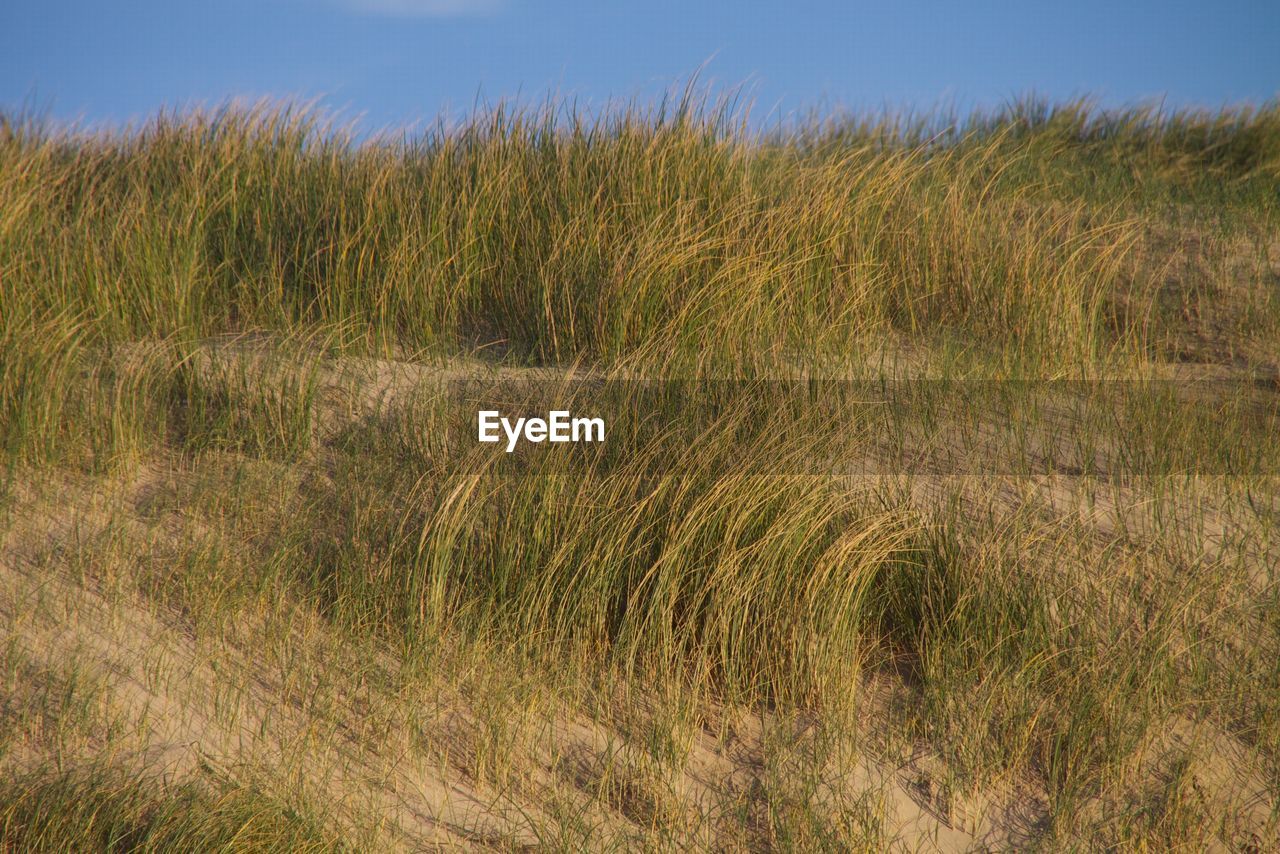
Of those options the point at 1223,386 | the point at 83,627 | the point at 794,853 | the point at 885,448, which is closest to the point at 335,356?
the point at 83,627

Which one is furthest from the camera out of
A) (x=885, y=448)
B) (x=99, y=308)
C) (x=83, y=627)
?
(x=99, y=308)

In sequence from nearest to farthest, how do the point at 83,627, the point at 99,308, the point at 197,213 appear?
the point at 83,627
the point at 99,308
the point at 197,213

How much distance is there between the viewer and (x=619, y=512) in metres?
3.90

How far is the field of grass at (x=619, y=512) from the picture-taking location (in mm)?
3250

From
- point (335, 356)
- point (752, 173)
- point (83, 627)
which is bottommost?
point (83, 627)

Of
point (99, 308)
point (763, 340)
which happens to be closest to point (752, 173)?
point (763, 340)

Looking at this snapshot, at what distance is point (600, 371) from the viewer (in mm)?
5328

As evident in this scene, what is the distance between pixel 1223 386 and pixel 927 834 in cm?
363

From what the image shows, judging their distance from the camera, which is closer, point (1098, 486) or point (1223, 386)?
point (1098, 486)

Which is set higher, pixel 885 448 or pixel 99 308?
pixel 99 308

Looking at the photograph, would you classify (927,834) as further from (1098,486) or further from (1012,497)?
(1098,486)

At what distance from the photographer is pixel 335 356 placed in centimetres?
542

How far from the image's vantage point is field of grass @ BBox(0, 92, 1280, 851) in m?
3.25

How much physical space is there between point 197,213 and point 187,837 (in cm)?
428
